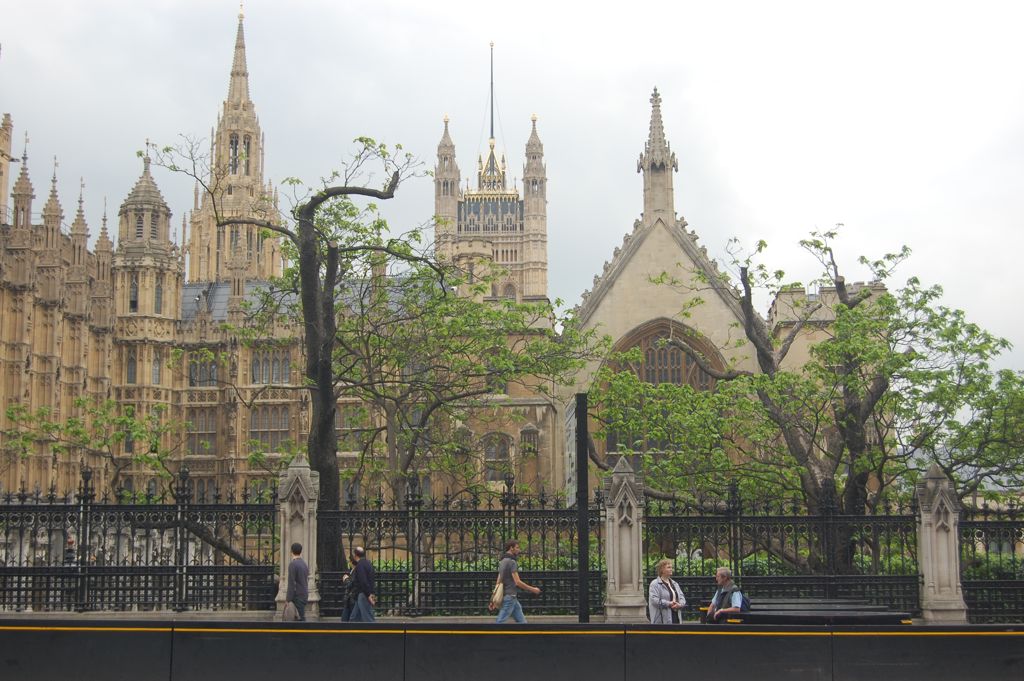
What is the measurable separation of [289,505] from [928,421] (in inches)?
521

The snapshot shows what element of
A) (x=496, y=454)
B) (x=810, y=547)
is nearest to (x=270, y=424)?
(x=496, y=454)

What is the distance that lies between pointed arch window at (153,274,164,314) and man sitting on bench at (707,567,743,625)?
53.6 metres

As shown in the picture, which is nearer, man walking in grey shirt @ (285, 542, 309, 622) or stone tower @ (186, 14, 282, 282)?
man walking in grey shirt @ (285, 542, 309, 622)

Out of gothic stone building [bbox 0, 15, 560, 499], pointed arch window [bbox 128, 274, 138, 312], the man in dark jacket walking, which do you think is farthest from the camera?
pointed arch window [bbox 128, 274, 138, 312]

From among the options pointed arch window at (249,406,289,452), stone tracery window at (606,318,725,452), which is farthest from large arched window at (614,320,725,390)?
pointed arch window at (249,406,289,452)

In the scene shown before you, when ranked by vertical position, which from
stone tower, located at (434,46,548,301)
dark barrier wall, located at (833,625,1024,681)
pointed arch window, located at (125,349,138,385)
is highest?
stone tower, located at (434,46,548,301)

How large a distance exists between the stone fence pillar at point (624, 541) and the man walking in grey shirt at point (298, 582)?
4.53m

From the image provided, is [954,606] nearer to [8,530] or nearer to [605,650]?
[605,650]

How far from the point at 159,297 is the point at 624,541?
50438mm

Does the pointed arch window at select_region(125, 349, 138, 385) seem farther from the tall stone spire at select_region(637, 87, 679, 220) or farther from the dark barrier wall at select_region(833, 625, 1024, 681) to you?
the dark barrier wall at select_region(833, 625, 1024, 681)

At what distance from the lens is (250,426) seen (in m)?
63.4

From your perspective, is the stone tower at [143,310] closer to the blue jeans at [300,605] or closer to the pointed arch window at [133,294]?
the pointed arch window at [133,294]

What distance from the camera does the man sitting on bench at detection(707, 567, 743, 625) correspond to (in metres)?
13.9

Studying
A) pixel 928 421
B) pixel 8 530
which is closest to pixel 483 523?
pixel 8 530
